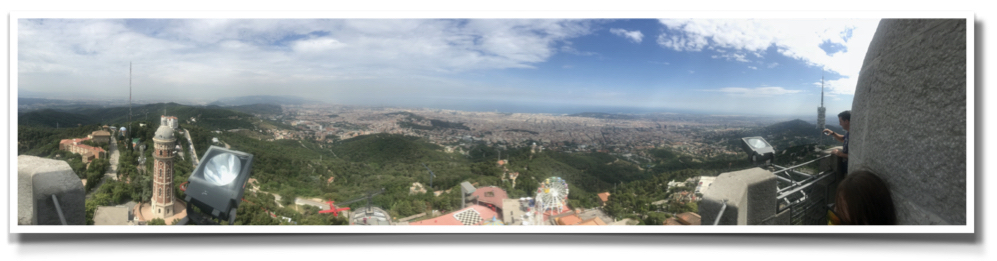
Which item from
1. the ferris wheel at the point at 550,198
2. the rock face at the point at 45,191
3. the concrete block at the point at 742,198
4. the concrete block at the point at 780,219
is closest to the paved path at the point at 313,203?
the rock face at the point at 45,191

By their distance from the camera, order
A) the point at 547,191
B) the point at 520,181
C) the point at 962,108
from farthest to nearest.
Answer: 1. the point at 520,181
2. the point at 547,191
3. the point at 962,108

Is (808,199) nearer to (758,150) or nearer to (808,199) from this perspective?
(808,199)

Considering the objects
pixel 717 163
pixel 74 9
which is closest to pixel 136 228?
pixel 74 9

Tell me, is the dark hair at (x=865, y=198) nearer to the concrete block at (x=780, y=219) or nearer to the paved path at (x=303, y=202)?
the concrete block at (x=780, y=219)

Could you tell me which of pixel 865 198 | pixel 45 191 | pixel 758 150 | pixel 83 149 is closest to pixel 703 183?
pixel 758 150

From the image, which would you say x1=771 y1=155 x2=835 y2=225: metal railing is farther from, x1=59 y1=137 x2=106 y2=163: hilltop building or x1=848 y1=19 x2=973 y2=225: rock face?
x1=59 y1=137 x2=106 y2=163: hilltop building

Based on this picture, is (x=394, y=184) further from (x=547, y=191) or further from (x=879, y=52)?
(x=879, y=52)
